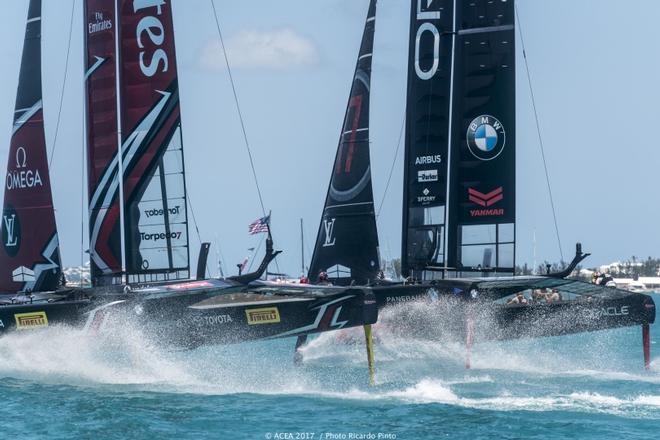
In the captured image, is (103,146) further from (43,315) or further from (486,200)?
(486,200)

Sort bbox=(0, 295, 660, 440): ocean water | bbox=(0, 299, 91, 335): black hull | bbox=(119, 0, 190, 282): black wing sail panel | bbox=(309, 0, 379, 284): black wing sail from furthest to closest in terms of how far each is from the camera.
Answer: bbox=(309, 0, 379, 284): black wing sail
bbox=(119, 0, 190, 282): black wing sail panel
bbox=(0, 299, 91, 335): black hull
bbox=(0, 295, 660, 440): ocean water

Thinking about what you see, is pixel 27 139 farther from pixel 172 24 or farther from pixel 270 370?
pixel 270 370

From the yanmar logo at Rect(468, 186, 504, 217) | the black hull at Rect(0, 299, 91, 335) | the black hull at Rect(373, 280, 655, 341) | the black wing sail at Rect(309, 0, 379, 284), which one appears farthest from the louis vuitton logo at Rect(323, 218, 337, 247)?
the black hull at Rect(0, 299, 91, 335)

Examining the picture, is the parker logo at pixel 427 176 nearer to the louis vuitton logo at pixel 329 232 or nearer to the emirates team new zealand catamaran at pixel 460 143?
the emirates team new zealand catamaran at pixel 460 143

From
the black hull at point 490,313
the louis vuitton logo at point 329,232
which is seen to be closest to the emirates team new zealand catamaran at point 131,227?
the black hull at point 490,313

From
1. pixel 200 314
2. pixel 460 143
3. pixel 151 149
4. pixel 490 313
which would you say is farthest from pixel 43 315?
pixel 460 143

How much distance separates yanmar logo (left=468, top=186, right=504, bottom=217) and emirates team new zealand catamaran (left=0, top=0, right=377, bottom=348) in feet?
15.5

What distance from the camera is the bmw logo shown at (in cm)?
2577

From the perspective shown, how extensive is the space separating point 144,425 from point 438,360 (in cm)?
822

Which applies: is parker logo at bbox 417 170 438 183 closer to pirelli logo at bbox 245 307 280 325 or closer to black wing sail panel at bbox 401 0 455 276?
black wing sail panel at bbox 401 0 455 276

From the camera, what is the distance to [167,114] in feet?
82.2

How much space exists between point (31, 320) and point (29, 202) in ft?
16.1

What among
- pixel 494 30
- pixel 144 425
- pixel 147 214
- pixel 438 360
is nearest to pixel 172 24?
pixel 147 214

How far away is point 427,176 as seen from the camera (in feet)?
85.1
